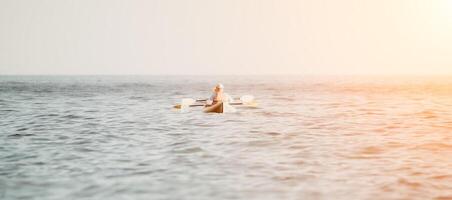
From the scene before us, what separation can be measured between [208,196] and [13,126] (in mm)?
15400

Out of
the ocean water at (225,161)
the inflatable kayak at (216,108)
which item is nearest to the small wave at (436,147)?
the ocean water at (225,161)

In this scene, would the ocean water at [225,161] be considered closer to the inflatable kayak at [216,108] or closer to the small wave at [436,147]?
the small wave at [436,147]

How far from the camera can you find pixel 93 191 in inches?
378

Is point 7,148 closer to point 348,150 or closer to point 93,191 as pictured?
point 93,191

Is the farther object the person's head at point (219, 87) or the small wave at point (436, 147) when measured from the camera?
the person's head at point (219, 87)

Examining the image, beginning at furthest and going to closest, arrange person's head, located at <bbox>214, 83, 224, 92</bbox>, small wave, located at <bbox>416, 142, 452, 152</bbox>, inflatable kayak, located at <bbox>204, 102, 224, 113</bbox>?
inflatable kayak, located at <bbox>204, 102, 224, 113</bbox> < person's head, located at <bbox>214, 83, 224, 92</bbox> < small wave, located at <bbox>416, 142, 452, 152</bbox>

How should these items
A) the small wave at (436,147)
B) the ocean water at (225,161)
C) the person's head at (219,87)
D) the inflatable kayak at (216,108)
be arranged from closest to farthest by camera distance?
the ocean water at (225,161), the small wave at (436,147), the person's head at (219,87), the inflatable kayak at (216,108)

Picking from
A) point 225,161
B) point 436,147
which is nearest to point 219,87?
point 436,147

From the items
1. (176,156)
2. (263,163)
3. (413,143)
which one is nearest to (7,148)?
(176,156)

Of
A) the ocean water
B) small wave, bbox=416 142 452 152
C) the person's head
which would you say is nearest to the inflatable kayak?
the person's head

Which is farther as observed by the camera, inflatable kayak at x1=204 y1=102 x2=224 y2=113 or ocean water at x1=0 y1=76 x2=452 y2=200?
inflatable kayak at x1=204 y1=102 x2=224 y2=113

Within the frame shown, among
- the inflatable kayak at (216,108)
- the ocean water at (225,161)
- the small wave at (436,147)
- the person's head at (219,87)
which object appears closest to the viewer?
the ocean water at (225,161)

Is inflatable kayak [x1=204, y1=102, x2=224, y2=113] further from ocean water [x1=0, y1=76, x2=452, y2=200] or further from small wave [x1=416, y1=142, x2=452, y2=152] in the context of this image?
small wave [x1=416, y1=142, x2=452, y2=152]

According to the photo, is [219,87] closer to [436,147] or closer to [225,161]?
[436,147]
